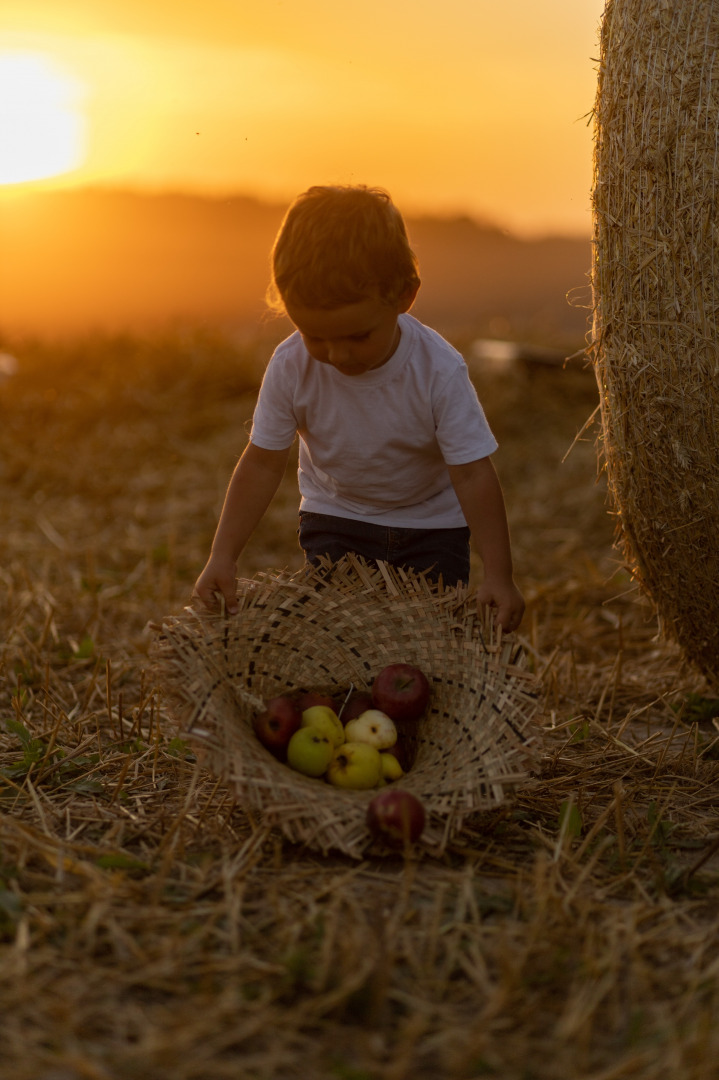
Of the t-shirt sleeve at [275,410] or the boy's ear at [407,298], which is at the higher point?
the boy's ear at [407,298]

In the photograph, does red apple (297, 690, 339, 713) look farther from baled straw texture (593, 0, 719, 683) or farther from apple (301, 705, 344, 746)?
baled straw texture (593, 0, 719, 683)

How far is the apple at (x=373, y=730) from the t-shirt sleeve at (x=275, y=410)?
37.3 inches

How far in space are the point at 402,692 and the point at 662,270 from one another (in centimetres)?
147

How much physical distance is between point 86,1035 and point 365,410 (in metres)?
2.00

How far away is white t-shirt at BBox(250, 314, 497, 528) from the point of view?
3312 millimetres

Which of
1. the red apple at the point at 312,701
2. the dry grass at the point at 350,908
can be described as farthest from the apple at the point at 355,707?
the dry grass at the point at 350,908

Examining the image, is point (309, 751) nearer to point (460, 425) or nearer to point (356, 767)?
point (356, 767)

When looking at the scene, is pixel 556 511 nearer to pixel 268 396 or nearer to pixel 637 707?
pixel 637 707

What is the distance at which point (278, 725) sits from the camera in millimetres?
2854

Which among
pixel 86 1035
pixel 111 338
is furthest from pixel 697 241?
pixel 111 338

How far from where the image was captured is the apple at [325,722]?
9.42 ft

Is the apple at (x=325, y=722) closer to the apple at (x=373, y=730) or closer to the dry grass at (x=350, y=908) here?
the apple at (x=373, y=730)

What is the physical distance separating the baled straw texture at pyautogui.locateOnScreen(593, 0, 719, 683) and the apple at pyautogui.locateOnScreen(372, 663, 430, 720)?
106 cm

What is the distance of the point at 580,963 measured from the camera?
87.2 inches
